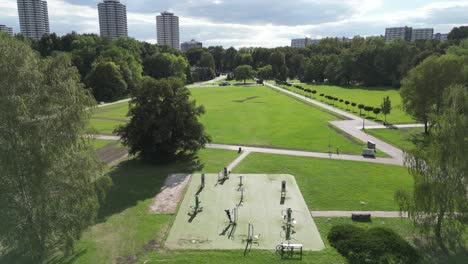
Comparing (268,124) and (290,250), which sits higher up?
(268,124)

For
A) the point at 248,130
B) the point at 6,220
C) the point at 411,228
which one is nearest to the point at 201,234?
the point at 6,220

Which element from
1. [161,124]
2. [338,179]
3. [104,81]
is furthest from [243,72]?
[338,179]

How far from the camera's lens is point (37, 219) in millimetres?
15508

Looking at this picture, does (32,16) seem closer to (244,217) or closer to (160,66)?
(160,66)

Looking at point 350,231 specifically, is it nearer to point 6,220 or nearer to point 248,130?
point 6,220

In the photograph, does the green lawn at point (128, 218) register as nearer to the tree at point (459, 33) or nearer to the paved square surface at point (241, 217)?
the paved square surface at point (241, 217)

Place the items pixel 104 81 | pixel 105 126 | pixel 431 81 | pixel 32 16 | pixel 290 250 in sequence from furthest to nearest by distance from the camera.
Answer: pixel 32 16, pixel 104 81, pixel 105 126, pixel 431 81, pixel 290 250

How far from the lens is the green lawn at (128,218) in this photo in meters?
19.1

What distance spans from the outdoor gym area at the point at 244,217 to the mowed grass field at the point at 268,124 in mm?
13491

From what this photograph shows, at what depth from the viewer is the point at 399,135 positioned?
4597 cm

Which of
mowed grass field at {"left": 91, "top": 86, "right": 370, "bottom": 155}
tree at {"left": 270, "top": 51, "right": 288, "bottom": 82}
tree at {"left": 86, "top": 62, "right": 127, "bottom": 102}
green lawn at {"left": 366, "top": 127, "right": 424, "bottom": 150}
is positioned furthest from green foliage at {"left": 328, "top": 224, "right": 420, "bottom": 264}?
tree at {"left": 270, "top": 51, "right": 288, "bottom": 82}

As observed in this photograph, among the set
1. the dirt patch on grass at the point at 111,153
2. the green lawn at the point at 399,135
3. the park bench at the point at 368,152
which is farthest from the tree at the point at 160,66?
the park bench at the point at 368,152

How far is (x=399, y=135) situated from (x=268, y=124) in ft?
62.7

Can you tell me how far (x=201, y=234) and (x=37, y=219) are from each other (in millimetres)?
9116
